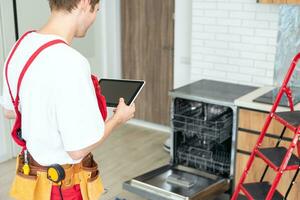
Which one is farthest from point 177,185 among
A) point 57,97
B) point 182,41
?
point 57,97

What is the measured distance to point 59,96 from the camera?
1290 mm

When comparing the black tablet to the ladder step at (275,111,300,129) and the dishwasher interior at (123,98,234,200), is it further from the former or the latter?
the dishwasher interior at (123,98,234,200)

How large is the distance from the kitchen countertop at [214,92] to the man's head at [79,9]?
1699 millimetres

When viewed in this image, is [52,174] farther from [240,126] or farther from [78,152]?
[240,126]

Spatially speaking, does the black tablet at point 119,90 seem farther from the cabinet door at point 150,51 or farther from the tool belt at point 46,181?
the cabinet door at point 150,51

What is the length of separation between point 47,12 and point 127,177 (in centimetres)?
177

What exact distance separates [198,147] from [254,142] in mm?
540

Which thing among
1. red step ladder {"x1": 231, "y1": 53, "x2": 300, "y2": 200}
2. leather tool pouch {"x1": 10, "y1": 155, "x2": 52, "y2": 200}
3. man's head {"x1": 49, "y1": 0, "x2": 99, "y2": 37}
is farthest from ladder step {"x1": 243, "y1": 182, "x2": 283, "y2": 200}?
man's head {"x1": 49, "y1": 0, "x2": 99, "y2": 37}

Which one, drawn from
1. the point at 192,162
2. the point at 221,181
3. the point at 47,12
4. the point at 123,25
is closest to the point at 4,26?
the point at 47,12

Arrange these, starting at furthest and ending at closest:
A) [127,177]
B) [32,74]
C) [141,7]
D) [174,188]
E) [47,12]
Result: 1. [141,7]
2. [47,12]
3. [127,177]
4. [174,188]
5. [32,74]

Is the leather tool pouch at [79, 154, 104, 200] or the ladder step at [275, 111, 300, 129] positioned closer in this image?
the leather tool pouch at [79, 154, 104, 200]

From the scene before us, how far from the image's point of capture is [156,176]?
308cm

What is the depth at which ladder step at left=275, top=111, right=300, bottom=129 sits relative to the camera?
2.34 m

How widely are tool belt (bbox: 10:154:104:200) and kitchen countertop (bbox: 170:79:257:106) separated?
1525mm
